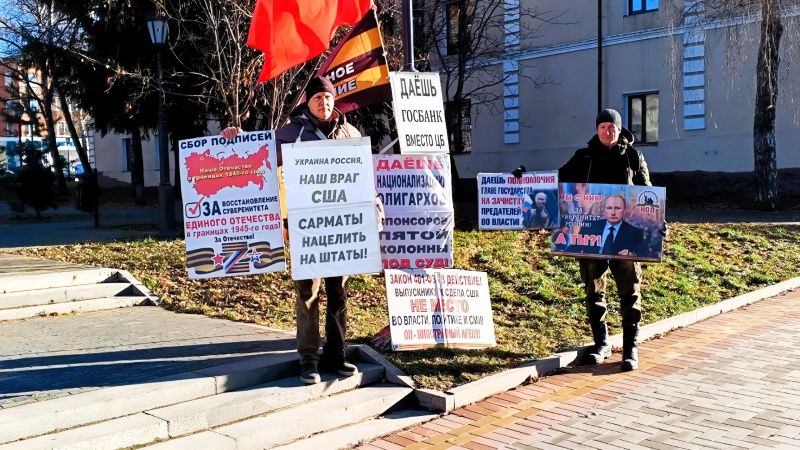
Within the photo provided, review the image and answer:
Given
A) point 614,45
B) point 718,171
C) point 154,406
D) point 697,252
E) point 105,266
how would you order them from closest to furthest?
point 154,406 < point 105,266 < point 697,252 < point 718,171 < point 614,45

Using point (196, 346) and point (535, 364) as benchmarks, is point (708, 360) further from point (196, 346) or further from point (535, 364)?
point (196, 346)

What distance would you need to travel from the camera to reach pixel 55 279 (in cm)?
884

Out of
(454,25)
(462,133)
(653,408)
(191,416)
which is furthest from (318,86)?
(462,133)

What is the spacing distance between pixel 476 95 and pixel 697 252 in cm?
1575

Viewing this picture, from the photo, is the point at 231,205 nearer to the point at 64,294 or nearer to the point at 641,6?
the point at 64,294

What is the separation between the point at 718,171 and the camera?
2278 cm

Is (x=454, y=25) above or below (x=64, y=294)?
above

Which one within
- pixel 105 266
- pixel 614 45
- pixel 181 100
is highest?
pixel 614 45

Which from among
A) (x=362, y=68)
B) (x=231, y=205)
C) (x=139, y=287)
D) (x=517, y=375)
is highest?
(x=362, y=68)

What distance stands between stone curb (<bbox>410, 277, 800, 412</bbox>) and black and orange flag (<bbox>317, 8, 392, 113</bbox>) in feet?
Answer: 8.37

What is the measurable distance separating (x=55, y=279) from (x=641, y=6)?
823 inches

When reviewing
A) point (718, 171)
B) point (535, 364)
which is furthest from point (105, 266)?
point (718, 171)

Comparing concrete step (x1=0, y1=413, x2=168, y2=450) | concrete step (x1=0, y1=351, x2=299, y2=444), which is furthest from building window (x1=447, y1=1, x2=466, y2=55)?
concrete step (x1=0, y1=413, x2=168, y2=450)

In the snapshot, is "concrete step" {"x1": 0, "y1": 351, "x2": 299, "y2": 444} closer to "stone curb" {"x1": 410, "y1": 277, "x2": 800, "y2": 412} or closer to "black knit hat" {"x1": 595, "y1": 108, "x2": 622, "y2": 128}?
"stone curb" {"x1": 410, "y1": 277, "x2": 800, "y2": 412}
